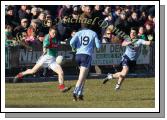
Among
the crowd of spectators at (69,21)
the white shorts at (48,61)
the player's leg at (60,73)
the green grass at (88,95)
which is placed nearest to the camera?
the green grass at (88,95)

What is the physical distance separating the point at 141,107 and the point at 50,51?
12.4 feet

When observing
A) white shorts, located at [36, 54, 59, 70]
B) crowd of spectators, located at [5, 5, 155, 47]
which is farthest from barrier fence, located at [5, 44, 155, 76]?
white shorts, located at [36, 54, 59, 70]

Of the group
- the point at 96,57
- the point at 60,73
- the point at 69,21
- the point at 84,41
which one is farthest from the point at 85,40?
the point at 96,57

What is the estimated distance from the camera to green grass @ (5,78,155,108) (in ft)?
68.6

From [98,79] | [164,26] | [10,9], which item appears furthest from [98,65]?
[164,26]

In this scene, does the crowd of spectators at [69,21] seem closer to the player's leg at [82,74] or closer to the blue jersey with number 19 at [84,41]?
the blue jersey with number 19 at [84,41]

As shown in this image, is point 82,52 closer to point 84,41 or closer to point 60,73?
point 84,41

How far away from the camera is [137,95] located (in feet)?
76.0

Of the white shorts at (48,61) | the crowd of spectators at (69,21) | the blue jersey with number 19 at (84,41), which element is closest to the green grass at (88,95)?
the white shorts at (48,61)

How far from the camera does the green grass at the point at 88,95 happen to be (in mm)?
20922

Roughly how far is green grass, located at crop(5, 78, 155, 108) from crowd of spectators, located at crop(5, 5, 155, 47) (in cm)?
188

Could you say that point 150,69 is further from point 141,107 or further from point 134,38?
point 141,107

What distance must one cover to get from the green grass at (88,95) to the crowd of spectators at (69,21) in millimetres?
1877

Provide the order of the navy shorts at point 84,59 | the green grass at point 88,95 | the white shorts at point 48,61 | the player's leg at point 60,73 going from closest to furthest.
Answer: the green grass at point 88,95, the navy shorts at point 84,59, the player's leg at point 60,73, the white shorts at point 48,61
